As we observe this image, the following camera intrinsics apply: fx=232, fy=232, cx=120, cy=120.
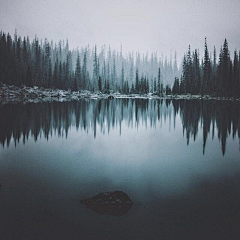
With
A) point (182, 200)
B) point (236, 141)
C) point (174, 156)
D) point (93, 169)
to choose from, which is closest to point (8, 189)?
point (93, 169)

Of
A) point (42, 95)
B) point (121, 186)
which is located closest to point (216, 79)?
point (42, 95)

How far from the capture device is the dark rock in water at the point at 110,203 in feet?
16.8

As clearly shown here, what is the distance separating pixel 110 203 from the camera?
532 cm

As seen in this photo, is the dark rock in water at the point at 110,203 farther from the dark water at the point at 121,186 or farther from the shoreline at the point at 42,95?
the shoreline at the point at 42,95

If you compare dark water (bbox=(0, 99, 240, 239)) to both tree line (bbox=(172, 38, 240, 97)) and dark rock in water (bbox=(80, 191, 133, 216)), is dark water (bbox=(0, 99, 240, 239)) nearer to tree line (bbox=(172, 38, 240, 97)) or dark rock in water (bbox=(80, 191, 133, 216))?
dark rock in water (bbox=(80, 191, 133, 216))

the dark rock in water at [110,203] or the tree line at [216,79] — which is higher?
the tree line at [216,79]

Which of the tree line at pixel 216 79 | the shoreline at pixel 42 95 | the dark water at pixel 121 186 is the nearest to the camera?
the dark water at pixel 121 186

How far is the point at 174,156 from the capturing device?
33.8ft

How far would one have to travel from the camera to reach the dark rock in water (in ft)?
16.8

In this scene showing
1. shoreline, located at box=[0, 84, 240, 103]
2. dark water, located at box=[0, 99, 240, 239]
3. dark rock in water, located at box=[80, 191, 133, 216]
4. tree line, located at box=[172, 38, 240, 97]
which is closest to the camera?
dark water, located at box=[0, 99, 240, 239]

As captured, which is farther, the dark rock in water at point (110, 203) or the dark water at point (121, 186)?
the dark rock in water at point (110, 203)

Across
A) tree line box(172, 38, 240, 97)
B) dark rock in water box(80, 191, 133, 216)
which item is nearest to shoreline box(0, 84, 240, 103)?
tree line box(172, 38, 240, 97)

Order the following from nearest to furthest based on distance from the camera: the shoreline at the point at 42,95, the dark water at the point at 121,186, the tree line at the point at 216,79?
1. the dark water at the point at 121,186
2. the shoreline at the point at 42,95
3. the tree line at the point at 216,79

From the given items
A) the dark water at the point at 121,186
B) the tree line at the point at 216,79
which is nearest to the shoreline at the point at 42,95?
the tree line at the point at 216,79
